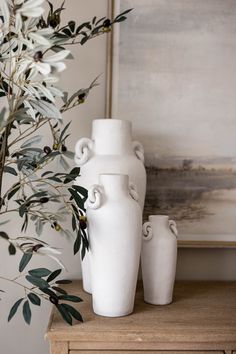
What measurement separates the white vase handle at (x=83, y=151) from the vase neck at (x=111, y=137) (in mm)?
21

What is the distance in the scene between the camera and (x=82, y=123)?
64.4 inches

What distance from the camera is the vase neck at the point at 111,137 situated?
1392 millimetres

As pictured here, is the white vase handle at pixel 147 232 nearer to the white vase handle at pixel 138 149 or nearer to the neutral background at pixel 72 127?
the white vase handle at pixel 138 149

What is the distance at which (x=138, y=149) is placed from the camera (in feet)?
4.90

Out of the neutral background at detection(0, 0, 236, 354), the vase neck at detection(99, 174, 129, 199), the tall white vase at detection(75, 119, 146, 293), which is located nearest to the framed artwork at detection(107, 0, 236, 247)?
the neutral background at detection(0, 0, 236, 354)

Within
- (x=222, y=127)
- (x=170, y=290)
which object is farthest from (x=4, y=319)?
(x=222, y=127)

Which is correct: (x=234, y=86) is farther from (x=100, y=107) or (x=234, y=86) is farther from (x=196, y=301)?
(x=196, y=301)

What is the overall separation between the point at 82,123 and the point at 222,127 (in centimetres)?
51

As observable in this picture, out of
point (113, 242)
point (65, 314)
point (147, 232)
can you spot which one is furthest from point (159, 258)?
point (65, 314)

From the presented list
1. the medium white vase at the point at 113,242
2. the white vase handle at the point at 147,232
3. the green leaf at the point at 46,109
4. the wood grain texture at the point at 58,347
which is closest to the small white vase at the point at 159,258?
the white vase handle at the point at 147,232

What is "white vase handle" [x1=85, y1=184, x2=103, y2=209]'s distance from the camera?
1197 millimetres

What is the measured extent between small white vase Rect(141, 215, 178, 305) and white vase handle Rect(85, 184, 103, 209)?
0.21 meters

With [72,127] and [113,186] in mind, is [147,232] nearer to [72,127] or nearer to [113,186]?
[113,186]

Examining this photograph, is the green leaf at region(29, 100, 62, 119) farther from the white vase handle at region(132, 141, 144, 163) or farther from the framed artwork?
the framed artwork
